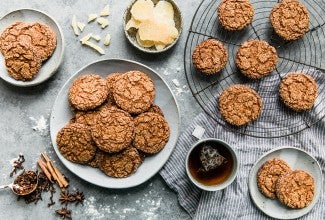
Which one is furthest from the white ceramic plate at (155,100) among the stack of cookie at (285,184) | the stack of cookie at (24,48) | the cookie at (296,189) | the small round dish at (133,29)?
the cookie at (296,189)

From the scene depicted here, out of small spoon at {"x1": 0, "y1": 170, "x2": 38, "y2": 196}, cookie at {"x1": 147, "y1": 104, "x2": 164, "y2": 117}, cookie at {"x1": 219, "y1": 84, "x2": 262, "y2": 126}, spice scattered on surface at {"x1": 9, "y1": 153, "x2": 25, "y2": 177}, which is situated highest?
cookie at {"x1": 219, "y1": 84, "x2": 262, "y2": 126}

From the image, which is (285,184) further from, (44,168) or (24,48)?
(24,48)

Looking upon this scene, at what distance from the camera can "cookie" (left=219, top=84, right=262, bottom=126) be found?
13.1 feet

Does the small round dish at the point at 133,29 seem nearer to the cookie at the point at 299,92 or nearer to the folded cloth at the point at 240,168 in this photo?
the folded cloth at the point at 240,168

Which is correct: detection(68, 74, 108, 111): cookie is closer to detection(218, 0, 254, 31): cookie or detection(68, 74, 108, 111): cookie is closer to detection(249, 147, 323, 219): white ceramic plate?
detection(218, 0, 254, 31): cookie

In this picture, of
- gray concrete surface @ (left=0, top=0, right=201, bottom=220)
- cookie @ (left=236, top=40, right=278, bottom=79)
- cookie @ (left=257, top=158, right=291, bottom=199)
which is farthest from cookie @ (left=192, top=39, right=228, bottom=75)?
cookie @ (left=257, top=158, right=291, bottom=199)

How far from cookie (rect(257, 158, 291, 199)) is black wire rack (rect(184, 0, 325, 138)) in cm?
21

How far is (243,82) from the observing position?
13.7ft

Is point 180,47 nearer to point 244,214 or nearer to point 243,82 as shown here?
point 243,82

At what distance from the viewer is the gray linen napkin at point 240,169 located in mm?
4059

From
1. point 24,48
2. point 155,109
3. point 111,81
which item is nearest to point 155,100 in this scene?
point 155,109

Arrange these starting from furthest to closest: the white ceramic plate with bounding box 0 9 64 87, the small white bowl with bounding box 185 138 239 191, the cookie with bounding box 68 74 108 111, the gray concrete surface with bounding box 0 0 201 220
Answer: the gray concrete surface with bounding box 0 0 201 220 → the white ceramic plate with bounding box 0 9 64 87 → the cookie with bounding box 68 74 108 111 → the small white bowl with bounding box 185 138 239 191

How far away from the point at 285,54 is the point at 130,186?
139 cm

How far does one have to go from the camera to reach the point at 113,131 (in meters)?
3.90
